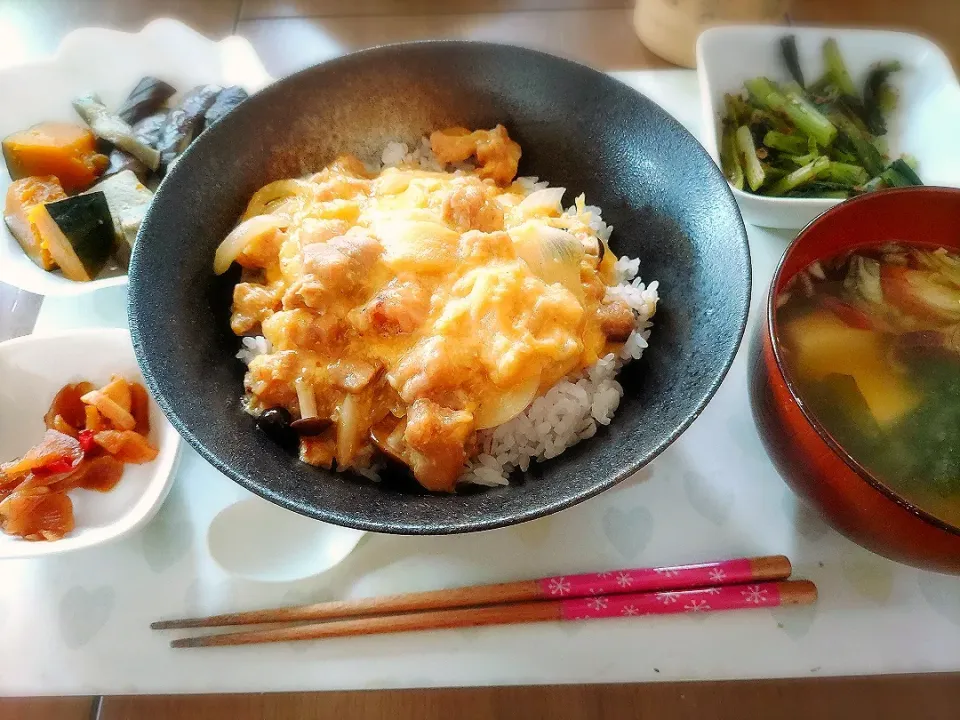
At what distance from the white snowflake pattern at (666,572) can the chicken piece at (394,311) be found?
0.75 m

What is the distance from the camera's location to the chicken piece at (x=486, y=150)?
186 cm

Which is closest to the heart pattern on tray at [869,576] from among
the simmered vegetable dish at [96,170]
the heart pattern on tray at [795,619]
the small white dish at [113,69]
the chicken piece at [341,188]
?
the heart pattern on tray at [795,619]

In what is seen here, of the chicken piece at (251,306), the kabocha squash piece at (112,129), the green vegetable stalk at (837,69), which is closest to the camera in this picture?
the chicken piece at (251,306)

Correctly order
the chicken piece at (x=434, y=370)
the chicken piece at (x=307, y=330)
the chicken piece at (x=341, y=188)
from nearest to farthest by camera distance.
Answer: the chicken piece at (x=434, y=370) → the chicken piece at (x=307, y=330) → the chicken piece at (x=341, y=188)

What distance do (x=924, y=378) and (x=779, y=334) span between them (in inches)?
12.4

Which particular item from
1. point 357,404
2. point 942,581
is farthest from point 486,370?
point 942,581

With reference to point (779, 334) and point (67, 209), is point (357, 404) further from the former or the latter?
point (67, 209)

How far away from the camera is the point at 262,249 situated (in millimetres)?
1674

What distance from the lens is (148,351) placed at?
1.39m

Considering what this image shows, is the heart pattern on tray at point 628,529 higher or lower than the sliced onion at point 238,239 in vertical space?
lower

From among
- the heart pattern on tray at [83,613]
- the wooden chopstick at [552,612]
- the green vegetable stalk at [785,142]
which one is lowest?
the heart pattern on tray at [83,613]

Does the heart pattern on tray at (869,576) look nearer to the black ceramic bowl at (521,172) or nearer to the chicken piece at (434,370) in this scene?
the black ceramic bowl at (521,172)

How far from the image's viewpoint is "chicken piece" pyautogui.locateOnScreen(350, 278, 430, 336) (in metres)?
1.46

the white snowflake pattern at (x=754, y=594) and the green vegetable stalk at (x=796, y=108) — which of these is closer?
the white snowflake pattern at (x=754, y=594)
